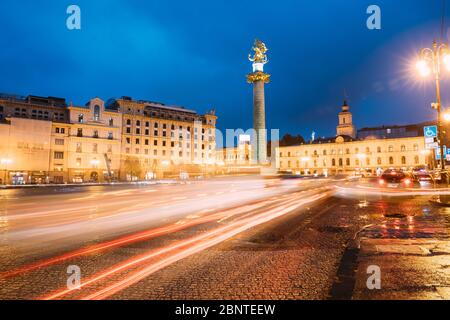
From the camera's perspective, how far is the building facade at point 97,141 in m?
51.9

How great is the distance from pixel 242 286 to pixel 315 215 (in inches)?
297

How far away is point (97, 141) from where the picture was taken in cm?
6038

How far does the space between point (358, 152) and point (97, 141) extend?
239ft

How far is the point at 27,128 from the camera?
171 feet

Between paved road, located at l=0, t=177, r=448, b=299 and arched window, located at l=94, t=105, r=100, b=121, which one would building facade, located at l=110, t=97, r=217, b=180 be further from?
paved road, located at l=0, t=177, r=448, b=299

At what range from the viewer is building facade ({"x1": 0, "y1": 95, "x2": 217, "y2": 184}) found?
51938 mm

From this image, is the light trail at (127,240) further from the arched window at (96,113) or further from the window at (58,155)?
the arched window at (96,113)

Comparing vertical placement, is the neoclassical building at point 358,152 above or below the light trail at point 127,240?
above

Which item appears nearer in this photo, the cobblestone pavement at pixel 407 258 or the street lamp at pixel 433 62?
the cobblestone pavement at pixel 407 258

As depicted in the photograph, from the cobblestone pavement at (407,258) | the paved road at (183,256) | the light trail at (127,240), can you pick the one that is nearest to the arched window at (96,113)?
the paved road at (183,256)

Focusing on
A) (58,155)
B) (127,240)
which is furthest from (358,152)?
(127,240)

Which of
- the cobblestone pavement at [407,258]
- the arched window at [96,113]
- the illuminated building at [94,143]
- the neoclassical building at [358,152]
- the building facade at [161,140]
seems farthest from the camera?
the neoclassical building at [358,152]

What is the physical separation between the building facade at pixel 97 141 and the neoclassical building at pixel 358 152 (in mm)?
36270

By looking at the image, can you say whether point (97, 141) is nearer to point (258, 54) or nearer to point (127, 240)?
point (258, 54)
